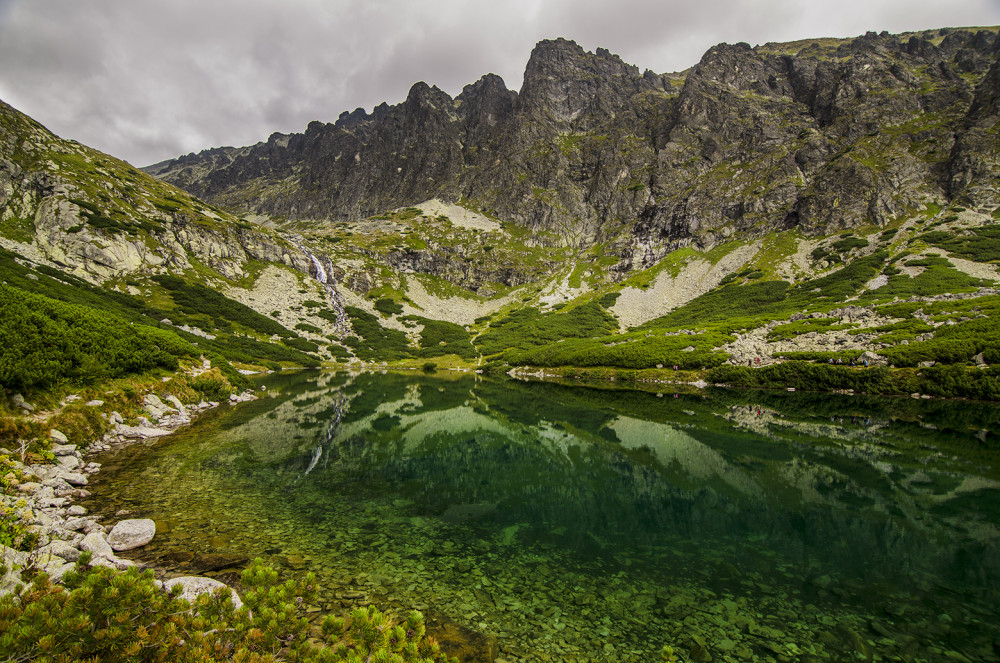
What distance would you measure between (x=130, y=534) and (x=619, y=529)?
45.7 feet

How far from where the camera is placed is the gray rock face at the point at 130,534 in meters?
10.2

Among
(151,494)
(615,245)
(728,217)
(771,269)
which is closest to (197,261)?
(151,494)

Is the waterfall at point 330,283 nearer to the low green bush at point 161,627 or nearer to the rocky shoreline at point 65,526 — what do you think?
the rocky shoreline at point 65,526

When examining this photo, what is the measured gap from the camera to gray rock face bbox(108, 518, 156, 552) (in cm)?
1019

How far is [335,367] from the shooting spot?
90.9m

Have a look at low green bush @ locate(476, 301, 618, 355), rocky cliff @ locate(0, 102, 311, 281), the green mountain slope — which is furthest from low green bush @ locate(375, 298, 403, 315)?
low green bush @ locate(476, 301, 618, 355)

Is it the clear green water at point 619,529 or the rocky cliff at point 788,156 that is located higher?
the rocky cliff at point 788,156

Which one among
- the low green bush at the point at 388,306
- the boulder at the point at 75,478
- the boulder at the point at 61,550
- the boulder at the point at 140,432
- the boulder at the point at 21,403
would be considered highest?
the low green bush at the point at 388,306

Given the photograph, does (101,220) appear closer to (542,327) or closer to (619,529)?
(542,327)

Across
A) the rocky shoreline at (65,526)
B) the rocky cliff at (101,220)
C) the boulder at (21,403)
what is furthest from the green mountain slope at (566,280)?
the rocky shoreline at (65,526)

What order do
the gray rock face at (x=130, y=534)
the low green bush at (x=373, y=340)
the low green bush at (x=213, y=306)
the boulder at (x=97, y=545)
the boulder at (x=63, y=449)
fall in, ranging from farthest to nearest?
the low green bush at (x=373, y=340) → the low green bush at (x=213, y=306) → the boulder at (x=63, y=449) → the gray rock face at (x=130, y=534) → the boulder at (x=97, y=545)

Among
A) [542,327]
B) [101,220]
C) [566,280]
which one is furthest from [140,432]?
[566,280]

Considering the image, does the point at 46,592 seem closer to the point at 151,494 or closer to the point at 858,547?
the point at 151,494

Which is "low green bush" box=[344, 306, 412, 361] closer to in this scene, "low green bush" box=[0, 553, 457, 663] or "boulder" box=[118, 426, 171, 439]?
"boulder" box=[118, 426, 171, 439]
